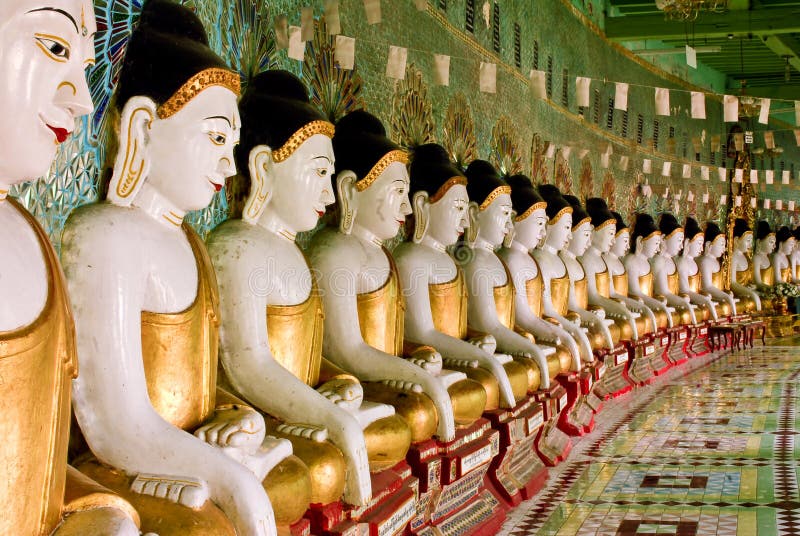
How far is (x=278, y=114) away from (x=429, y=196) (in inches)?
68.7

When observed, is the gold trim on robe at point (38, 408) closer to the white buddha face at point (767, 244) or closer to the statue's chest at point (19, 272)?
the statue's chest at point (19, 272)

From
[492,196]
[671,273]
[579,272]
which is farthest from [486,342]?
[671,273]

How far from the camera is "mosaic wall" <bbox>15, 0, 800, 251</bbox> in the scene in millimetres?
2992

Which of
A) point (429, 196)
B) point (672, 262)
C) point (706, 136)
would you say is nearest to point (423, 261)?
point (429, 196)

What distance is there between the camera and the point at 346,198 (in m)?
4.25

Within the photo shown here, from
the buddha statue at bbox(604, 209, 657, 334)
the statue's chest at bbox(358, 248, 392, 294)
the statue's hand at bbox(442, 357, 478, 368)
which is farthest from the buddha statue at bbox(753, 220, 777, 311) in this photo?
the statue's chest at bbox(358, 248, 392, 294)

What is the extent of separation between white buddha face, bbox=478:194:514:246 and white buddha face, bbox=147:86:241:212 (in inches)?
119

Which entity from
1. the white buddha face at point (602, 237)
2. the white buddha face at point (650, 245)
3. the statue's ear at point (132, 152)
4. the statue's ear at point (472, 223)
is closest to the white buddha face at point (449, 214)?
the statue's ear at point (472, 223)

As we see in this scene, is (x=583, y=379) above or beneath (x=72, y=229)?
beneath

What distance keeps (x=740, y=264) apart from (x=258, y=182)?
40.5 feet

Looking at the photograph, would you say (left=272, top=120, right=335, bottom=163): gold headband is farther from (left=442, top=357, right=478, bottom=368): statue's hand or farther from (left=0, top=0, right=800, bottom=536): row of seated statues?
(left=442, top=357, right=478, bottom=368): statue's hand

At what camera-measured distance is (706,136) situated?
52.6ft

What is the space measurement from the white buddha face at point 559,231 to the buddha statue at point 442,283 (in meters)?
2.08

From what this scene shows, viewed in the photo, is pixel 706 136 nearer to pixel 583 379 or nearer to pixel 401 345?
pixel 583 379
